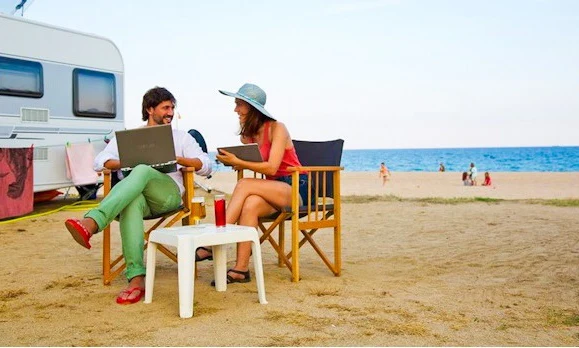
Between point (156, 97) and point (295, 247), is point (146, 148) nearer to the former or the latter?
point (156, 97)

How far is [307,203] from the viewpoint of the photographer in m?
3.61

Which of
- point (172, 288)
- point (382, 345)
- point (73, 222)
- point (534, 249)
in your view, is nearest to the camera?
point (382, 345)

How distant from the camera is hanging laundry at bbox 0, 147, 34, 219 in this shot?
6.64m

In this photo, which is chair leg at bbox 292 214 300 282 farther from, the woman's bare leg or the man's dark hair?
the man's dark hair

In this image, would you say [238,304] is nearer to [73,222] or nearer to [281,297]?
[281,297]

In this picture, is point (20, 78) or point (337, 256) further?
point (20, 78)

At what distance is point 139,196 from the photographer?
10.4 feet

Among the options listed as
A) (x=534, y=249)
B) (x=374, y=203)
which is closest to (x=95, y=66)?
(x=374, y=203)

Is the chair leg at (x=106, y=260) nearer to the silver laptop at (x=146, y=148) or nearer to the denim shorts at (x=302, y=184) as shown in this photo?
Answer: the silver laptop at (x=146, y=148)

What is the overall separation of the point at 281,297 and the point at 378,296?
45cm

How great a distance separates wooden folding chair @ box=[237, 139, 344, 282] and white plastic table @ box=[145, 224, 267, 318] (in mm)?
371

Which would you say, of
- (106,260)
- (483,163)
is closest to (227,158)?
(106,260)

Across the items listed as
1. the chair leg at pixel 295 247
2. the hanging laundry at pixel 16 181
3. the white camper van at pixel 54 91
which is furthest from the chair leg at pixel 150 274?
the white camper van at pixel 54 91

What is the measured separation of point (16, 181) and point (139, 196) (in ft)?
13.7
